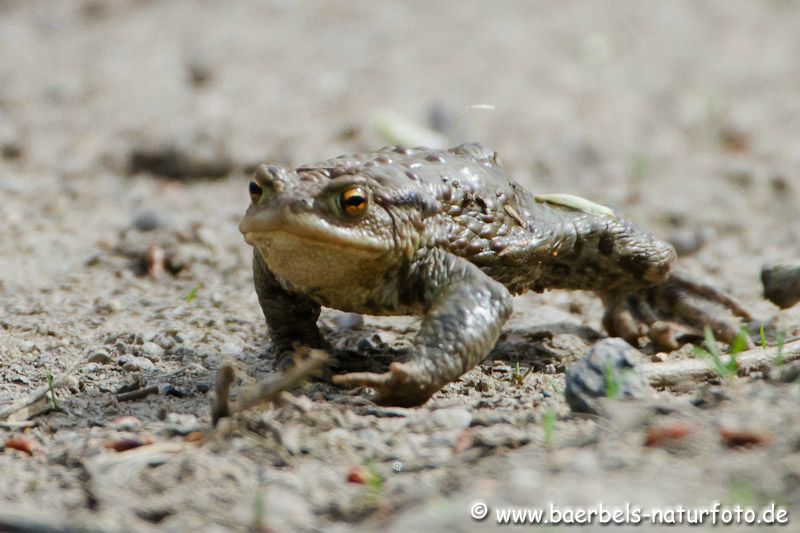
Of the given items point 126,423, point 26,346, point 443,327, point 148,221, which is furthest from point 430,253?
point 148,221

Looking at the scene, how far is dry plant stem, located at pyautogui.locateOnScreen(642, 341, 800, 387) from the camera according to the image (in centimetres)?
384

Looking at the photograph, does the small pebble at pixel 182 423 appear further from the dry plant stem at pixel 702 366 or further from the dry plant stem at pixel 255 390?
the dry plant stem at pixel 702 366

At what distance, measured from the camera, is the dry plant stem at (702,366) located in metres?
3.84

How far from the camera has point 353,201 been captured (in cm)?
385

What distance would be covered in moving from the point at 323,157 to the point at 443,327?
14.0 ft

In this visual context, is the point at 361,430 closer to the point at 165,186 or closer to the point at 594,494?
the point at 594,494

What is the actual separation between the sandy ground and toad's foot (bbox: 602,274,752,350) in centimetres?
22

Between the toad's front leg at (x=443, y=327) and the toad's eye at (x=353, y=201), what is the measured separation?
1.17ft

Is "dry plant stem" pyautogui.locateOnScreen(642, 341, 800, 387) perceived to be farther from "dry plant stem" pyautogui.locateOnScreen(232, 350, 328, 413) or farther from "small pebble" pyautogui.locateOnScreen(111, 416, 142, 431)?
"small pebble" pyautogui.locateOnScreen(111, 416, 142, 431)

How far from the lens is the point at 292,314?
4.40m

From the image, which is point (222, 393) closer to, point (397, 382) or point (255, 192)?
point (397, 382)

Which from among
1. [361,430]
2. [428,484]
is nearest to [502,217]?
[361,430]

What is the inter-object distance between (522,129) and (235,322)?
405 cm

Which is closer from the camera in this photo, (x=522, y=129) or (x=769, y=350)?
(x=769, y=350)
